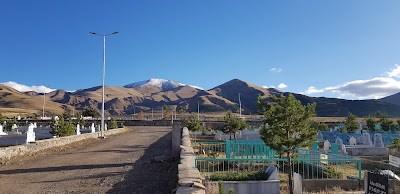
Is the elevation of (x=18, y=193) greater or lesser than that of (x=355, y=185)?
Result: greater

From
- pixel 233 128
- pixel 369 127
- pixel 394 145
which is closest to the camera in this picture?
pixel 394 145

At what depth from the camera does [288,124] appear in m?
13.3

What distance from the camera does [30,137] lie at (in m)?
27.4

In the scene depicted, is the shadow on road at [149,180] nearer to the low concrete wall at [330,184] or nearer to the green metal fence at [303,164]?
the green metal fence at [303,164]

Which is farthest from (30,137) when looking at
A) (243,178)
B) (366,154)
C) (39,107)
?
(39,107)

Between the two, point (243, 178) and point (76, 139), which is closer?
point (243, 178)

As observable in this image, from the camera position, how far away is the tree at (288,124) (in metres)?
13.2

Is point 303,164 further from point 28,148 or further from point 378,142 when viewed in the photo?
point 378,142

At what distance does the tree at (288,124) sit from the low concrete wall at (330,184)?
4.72ft

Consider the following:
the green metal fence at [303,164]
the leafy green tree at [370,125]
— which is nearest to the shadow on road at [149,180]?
the green metal fence at [303,164]

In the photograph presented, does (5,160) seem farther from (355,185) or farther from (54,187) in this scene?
(355,185)

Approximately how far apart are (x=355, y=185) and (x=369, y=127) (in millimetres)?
43764

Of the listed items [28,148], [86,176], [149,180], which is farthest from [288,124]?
[28,148]

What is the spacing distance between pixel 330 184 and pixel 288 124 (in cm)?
298
